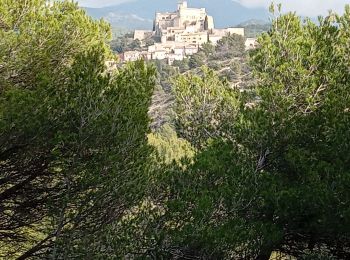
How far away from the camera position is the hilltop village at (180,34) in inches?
3445

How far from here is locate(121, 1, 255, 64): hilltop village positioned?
87.5 meters

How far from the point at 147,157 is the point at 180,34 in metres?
93.7

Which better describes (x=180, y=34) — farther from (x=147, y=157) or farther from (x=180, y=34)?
(x=147, y=157)

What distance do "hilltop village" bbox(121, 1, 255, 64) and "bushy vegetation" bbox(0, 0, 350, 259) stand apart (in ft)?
235

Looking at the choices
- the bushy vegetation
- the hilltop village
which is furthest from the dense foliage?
the hilltop village

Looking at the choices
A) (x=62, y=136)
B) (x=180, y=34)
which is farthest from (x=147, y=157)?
(x=180, y=34)

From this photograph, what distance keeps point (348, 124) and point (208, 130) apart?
3.07 metres

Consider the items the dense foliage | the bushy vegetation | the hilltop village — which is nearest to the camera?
the dense foliage

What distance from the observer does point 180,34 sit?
321 feet

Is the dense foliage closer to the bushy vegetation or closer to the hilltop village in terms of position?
the bushy vegetation

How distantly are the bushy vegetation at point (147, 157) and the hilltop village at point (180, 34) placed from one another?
7161 centimetres

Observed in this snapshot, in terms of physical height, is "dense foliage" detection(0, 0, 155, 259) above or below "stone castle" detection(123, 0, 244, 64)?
below

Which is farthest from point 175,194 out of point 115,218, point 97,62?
point 97,62

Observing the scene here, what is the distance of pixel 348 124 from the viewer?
6.14 m
